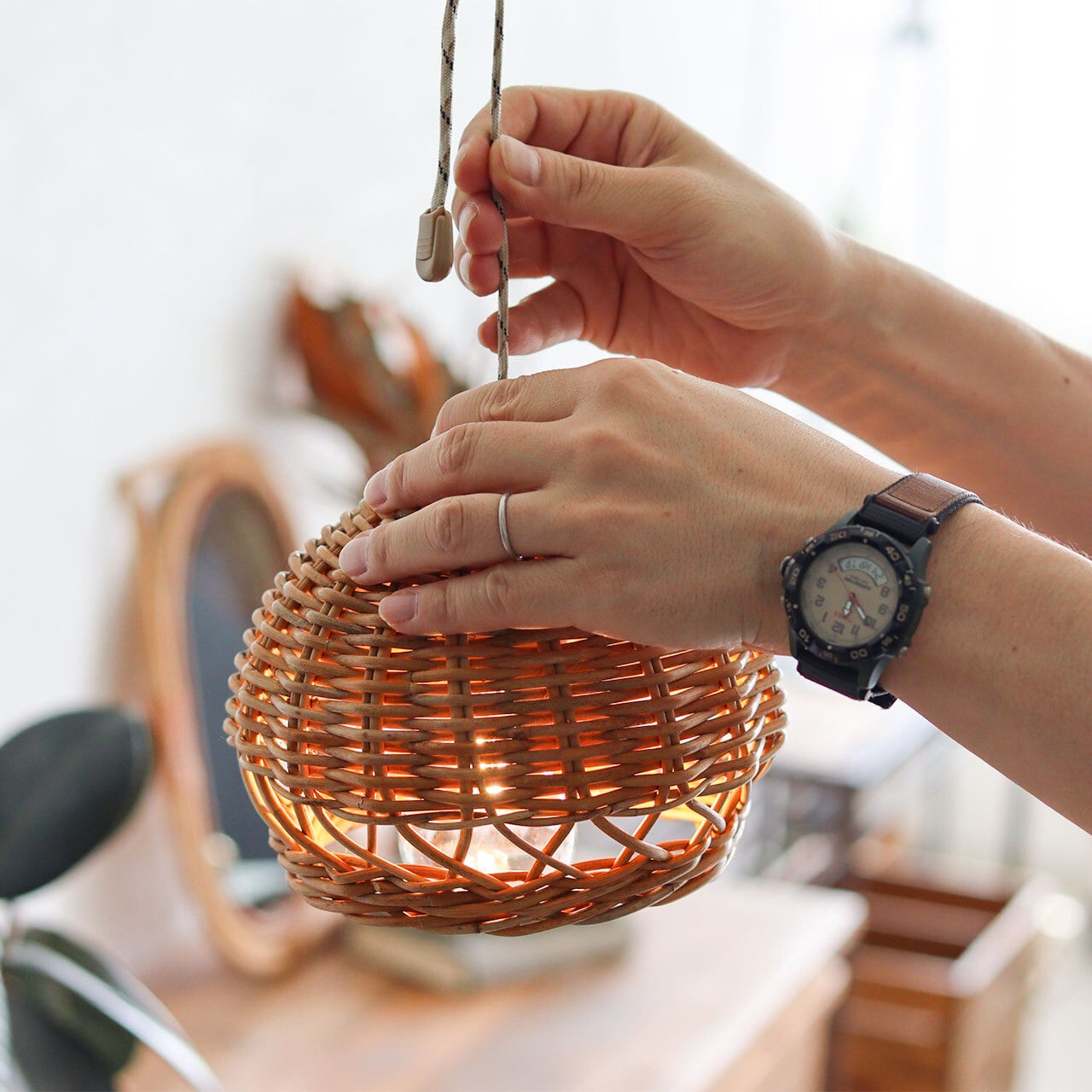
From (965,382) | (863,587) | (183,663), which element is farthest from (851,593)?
(183,663)

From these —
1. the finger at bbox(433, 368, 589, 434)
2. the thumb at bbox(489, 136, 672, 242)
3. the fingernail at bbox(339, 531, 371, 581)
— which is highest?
the thumb at bbox(489, 136, 672, 242)

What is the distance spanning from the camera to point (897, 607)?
1.85 ft

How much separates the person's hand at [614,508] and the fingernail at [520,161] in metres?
0.14

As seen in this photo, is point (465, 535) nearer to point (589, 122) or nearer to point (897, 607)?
point (897, 607)

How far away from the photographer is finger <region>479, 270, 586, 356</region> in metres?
0.87

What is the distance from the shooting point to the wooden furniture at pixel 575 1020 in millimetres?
1396

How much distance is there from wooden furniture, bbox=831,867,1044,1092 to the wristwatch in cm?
161

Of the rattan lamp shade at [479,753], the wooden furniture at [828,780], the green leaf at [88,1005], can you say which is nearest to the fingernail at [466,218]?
the rattan lamp shade at [479,753]

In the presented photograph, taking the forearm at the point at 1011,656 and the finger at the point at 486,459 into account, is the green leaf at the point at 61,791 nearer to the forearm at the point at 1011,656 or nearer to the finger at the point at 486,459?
the finger at the point at 486,459

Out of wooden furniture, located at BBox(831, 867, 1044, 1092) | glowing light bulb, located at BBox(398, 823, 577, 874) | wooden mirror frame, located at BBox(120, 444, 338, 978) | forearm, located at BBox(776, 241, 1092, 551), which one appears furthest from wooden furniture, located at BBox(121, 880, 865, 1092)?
glowing light bulb, located at BBox(398, 823, 577, 874)

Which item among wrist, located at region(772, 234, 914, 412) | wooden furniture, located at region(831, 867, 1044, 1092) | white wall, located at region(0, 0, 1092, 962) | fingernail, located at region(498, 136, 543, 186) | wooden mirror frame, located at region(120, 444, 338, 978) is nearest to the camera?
fingernail, located at region(498, 136, 543, 186)

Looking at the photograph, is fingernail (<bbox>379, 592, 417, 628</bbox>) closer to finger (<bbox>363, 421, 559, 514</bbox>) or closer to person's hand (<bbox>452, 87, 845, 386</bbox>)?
finger (<bbox>363, 421, 559, 514</bbox>)

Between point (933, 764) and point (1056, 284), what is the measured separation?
1349 millimetres

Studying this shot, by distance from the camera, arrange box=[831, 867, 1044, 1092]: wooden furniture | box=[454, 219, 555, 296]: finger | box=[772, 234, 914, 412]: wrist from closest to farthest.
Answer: box=[454, 219, 555, 296]: finger, box=[772, 234, 914, 412]: wrist, box=[831, 867, 1044, 1092]: wooden furniture
